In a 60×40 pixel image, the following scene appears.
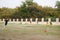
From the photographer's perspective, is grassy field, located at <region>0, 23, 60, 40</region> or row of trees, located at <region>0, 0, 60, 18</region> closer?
grassy field, located at <region>0, 23, 60, 40</region>

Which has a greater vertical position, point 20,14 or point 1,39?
point 1,39

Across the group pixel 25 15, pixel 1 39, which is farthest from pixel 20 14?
pixel 1 39

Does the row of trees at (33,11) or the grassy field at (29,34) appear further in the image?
the row of trees at (33,11)

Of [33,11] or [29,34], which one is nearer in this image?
[29,34]

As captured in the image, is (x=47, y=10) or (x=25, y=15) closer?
(x=25, y=15)

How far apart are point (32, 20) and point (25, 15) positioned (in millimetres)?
2980

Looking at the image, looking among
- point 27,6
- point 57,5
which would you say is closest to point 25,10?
point 27,6

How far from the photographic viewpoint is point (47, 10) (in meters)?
35.1

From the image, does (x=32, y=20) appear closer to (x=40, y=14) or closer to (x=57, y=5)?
(x=40, y=14)

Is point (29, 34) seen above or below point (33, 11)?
above

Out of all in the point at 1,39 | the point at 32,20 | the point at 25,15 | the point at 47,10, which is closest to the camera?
the point at 1,39

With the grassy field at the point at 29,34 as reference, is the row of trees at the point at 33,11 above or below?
below

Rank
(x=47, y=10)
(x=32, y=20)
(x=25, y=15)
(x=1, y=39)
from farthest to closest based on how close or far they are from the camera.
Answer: (x=47, y=10) < (x=25, y=15) < (x=32, y=20) < (x=1, y=39)

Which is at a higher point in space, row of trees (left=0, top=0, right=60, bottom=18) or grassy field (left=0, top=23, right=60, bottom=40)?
grassy field (left=0, top=23, right=60, bottom=40)
